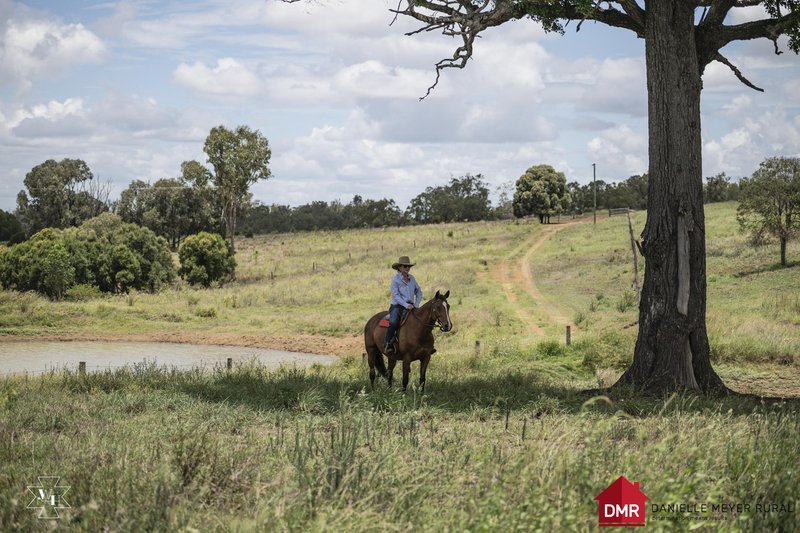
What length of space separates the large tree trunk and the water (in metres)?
17.4

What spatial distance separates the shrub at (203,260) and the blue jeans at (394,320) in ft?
151

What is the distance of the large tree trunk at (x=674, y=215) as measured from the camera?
14.1 metres

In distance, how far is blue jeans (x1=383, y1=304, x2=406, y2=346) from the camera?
15438 mm

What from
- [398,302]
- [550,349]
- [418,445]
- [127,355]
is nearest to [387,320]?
[398,302]

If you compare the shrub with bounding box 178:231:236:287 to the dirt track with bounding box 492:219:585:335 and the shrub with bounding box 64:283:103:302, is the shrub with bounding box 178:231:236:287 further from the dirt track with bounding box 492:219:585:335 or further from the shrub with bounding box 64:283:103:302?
the dirt track with bounding box 492:219:585:335

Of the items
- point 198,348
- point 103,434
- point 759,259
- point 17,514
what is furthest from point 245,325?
point 17,514

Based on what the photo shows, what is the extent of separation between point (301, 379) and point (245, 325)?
2720 cm

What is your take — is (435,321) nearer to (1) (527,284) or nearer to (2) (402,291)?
(2) (402,291)

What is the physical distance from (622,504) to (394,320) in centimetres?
1000

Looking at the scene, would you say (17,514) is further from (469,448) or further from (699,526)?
(699,526)

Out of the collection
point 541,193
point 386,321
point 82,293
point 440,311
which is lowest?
point 82,293

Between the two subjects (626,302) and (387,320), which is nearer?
(387,320)

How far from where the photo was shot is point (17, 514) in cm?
595

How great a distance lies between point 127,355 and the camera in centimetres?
3297
